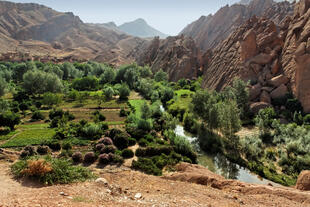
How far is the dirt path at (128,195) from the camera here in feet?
38.0

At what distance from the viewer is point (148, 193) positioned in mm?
15539

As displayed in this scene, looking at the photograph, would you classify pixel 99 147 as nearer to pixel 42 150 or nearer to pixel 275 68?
pixel 42 150

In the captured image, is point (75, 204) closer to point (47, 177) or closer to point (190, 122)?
point (47, 177)

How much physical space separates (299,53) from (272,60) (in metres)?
9.21

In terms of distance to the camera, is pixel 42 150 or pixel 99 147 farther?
pixel 99 147

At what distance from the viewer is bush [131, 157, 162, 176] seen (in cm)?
2181

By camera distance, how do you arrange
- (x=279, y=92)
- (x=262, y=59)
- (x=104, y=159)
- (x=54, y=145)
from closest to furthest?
(x=104, y=159) → (x=54, y=145) → (x=279, y=92) → (x=262, y=59)

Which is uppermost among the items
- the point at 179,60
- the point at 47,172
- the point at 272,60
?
the point at 272,60

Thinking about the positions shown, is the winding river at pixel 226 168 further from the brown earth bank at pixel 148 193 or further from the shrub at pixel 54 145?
the shrub at pixel 54 145

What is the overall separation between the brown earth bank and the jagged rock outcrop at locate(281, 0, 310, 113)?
3031 centimetres

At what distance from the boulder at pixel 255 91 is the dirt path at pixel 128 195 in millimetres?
33654

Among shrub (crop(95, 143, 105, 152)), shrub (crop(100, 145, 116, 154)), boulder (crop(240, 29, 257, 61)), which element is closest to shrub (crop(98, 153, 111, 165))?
shrub (crop(100, 145, 116, 154))

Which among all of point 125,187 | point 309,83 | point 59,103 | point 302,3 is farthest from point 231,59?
point 125,187

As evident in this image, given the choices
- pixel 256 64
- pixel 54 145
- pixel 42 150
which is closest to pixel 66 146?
pixel 54 145
